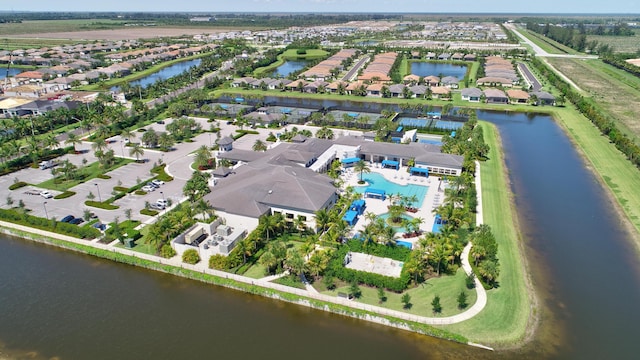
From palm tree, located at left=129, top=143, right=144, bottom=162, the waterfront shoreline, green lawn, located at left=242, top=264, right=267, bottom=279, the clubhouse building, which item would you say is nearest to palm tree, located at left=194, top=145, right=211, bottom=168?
the clubhouse building

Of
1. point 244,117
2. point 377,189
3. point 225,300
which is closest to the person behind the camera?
point 225,300

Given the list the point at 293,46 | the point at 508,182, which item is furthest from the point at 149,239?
the point at 293,46

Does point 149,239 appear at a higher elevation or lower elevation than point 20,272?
higher

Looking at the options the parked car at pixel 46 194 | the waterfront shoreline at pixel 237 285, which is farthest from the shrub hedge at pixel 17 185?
the waterfront shoreline at pixel 237 285

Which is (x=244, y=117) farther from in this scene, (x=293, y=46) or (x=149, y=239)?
(x=293, y=46)

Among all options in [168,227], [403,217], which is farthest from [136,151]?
[403,217]

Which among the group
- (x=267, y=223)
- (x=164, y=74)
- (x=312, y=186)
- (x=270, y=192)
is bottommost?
(x=267, y=223)

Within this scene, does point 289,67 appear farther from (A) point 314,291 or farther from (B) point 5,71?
(A) point 314,291

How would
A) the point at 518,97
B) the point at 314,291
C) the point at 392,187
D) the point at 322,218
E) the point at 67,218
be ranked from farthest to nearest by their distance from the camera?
the point at 518,97 → the point at 392,187 → the point at 67,218 → the point at 322,218 → the point at 314,291
